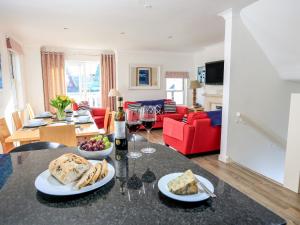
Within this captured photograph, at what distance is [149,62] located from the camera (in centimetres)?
674

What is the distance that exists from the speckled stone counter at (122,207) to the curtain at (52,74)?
5759mm

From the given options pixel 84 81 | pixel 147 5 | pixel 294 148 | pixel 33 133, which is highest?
pixel 147 5

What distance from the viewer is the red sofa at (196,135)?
3459mm

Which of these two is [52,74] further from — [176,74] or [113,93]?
[176,74]

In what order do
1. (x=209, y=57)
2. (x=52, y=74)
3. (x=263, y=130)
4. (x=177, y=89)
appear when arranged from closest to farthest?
(x=263, y=130)
(x=52, y=74)
(x=209, y=57)
(x=177, y=89)

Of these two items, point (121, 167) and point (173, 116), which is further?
point (173, 116)

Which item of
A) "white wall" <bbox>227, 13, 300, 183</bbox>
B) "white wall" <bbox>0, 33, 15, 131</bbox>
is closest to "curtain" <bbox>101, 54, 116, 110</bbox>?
"white wall" <bbox>0, 33, 15, 131</bbox>

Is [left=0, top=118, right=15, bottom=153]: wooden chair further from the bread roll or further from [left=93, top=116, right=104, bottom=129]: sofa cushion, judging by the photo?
[left=93, top=116, right=104, bottom=129]: sofa cushion

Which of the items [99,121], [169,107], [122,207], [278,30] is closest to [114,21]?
[278,30]

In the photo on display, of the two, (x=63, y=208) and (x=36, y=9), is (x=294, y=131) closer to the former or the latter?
(x=63, y=208)

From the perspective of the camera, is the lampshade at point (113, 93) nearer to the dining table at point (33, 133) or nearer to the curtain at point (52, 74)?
the curtain at point (52, 74)

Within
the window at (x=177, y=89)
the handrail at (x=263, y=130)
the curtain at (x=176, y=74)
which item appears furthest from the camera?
the window at (x=177, y=89)

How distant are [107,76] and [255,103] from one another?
4572mm

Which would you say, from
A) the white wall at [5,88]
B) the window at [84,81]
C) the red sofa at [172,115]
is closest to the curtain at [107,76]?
the window at [84,81]
